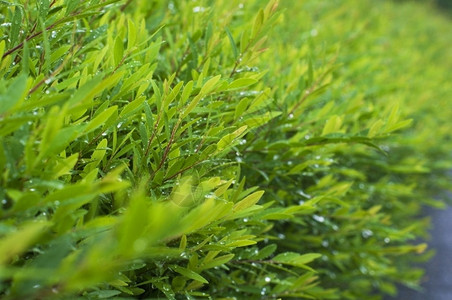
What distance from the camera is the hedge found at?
2.76 ft

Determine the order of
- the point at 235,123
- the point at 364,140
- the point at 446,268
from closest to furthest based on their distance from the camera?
1. the point at 235,123
2. the point at 364,140
3. the point at 446,268

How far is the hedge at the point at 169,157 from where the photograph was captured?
841 millimetres

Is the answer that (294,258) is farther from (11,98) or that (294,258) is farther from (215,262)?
(11,98)

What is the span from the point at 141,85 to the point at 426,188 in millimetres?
3331

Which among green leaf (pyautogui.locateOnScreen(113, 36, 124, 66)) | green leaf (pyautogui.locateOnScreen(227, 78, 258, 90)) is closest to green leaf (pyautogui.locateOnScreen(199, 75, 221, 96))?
green leaf (pyautogui.locateOnScreen(227, 78, 258, 90))

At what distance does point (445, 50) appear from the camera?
725 centimetres

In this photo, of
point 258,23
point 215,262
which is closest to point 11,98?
point 215,262

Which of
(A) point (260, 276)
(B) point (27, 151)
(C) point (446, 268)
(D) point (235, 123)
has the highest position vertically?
(B) point (27, 151)

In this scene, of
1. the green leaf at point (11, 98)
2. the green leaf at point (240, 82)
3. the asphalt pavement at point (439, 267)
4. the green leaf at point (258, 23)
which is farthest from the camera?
the asphalt pavement at point (439, 267)

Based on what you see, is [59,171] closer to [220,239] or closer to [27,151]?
[27,151]

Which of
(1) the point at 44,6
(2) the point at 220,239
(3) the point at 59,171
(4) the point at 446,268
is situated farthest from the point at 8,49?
(4) the point at 446,268

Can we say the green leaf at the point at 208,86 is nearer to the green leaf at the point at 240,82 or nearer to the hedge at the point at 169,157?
the hedge at the point at 169,157

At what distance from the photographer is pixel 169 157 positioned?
1.23m

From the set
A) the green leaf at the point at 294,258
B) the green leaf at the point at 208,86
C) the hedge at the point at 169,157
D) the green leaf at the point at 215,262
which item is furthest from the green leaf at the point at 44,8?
the green leaf at the point at 294,258
